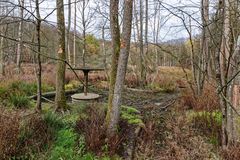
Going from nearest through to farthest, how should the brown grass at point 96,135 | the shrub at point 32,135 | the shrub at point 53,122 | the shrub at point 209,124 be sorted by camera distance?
1. the shrub at point 32,135
2. the brown grass at point 96,135
3. the shrub at point 53,122
4. the shrub at point 209,124

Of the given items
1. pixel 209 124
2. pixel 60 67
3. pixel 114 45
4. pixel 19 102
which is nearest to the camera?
pixel 114 45

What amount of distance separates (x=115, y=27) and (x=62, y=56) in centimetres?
155

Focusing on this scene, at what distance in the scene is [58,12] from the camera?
21.9 ft

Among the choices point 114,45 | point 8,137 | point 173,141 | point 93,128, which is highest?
point 114,45

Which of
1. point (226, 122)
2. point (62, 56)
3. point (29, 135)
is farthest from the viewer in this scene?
point (62, 56)

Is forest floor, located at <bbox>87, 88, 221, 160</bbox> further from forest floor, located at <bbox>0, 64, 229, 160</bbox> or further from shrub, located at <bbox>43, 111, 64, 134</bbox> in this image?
shrub, located at <bbox>43, 111, 64, 134</bbox>

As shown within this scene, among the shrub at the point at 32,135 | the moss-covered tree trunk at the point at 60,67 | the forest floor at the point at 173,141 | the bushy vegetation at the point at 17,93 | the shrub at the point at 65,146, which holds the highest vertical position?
the moss-covered tree trunk at the point at 60,67

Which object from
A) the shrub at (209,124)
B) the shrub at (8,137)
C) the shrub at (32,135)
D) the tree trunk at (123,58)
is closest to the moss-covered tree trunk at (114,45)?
the tree trunk at (123,58)

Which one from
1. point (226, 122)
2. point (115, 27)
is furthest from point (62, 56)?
point (226, 122)

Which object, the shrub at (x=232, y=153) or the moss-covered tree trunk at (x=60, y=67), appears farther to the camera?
the moss-covered tree trunk at (x=60, y=67)

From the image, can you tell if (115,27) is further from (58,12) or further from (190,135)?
(190,135)

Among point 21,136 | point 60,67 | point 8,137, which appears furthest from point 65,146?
point 60,67

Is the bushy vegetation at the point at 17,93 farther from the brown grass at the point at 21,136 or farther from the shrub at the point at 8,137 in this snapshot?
the shrub at the point at 8,137

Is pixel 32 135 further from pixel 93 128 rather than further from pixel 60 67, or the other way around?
pixel 60 67
